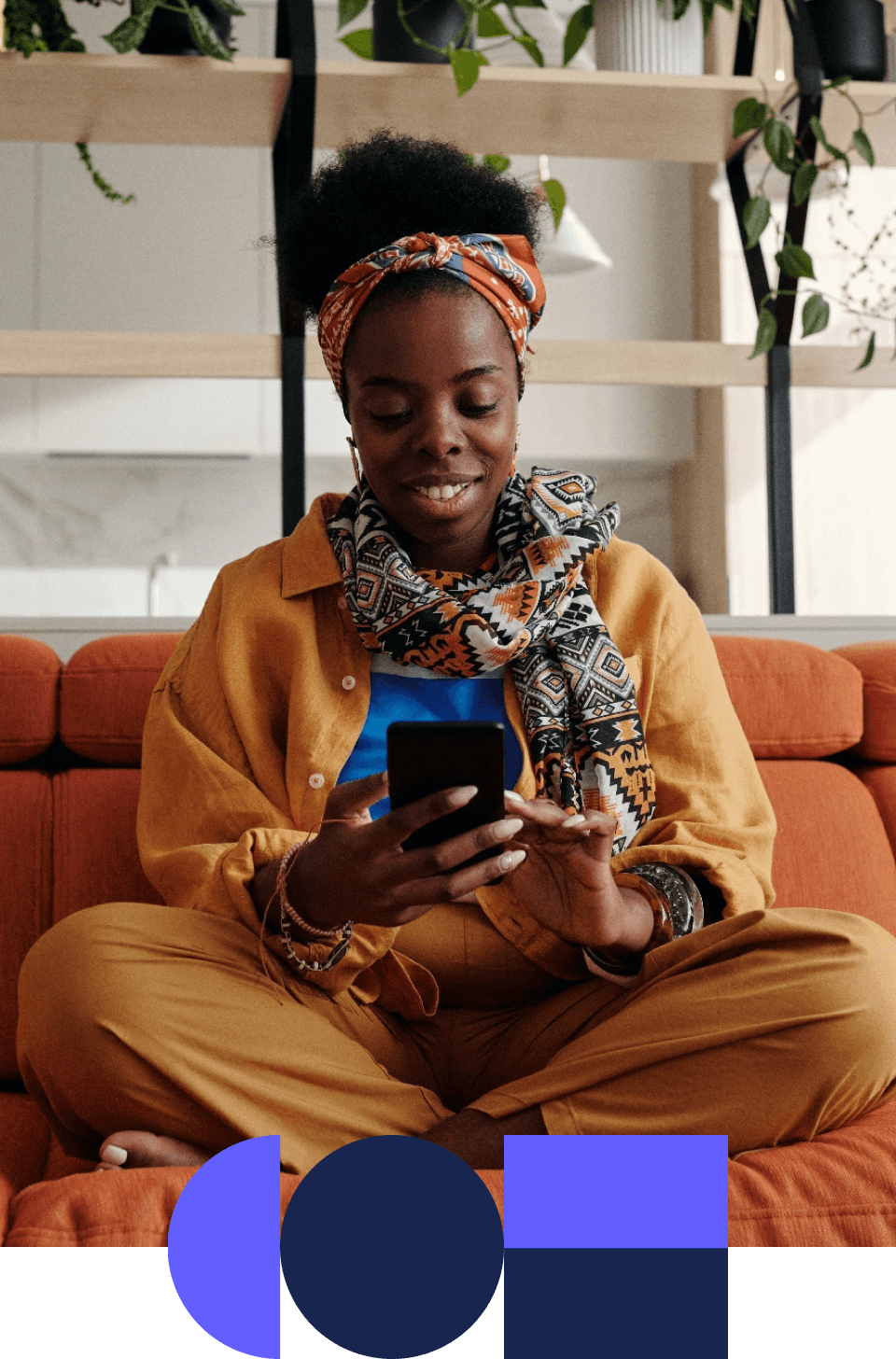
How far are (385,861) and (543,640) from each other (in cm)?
35

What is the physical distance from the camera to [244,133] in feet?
6.40

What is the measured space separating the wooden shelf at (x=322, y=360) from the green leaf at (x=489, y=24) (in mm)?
449

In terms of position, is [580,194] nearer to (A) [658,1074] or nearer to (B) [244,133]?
(B) [244,133]

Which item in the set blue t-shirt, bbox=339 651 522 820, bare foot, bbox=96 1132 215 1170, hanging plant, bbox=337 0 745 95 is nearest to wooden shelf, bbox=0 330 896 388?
hanging plant, bbox=337 0 745 95

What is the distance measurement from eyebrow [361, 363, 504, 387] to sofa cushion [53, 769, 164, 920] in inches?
20.7

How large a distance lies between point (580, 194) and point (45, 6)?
2101 mm

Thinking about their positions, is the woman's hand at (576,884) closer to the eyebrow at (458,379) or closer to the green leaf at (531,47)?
the eyebrow at (458,379)

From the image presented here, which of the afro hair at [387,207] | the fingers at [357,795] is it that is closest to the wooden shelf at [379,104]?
the afro hair at [387,207]

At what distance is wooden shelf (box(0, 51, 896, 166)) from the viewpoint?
179cm

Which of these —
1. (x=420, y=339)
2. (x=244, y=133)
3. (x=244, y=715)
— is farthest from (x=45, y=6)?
(x=244, y=715)

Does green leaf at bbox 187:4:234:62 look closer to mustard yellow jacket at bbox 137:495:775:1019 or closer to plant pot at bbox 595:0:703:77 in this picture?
plant pot at bbox 595:0:703:77

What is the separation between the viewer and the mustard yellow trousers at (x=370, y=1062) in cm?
94

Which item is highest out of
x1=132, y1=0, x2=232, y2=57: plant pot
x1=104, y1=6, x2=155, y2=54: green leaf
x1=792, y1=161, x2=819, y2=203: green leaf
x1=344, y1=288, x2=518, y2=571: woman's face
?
x1=132, y1=0, x2=232, y2=57: plant pot

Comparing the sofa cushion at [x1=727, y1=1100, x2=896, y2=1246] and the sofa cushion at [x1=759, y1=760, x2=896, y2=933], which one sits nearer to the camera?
the sofa cushion at [x1=727, y1=1100, x2=896, y2=1246]
